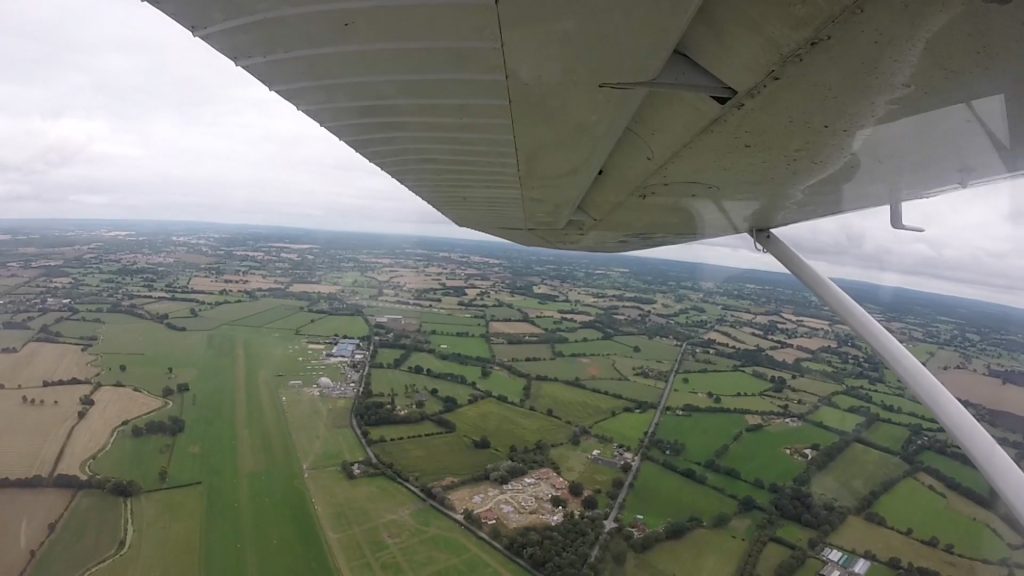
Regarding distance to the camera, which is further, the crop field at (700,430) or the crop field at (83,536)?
the crop field at (700,430)

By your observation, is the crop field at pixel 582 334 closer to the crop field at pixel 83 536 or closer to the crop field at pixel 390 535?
the crop field at pixel 390 535

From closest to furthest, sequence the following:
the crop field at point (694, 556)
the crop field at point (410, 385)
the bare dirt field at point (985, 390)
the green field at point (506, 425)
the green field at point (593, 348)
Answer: the bare dirt field at point (985, 390) < the crop field at point (694, 556) < the green field at point (506, 425) < the crop field at point (410, 385) < the green field at point (593, 348)

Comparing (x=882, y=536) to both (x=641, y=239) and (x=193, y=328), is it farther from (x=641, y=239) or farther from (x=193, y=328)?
(x=193, y=328)

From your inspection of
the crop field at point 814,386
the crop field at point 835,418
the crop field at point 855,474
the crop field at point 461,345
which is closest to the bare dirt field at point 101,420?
the crop field at point 461,345

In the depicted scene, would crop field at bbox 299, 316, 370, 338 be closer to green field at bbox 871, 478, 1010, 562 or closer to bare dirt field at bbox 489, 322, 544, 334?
bare dirt field at bbox 489, 322, 544, 334

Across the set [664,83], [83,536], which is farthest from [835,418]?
[83,536]

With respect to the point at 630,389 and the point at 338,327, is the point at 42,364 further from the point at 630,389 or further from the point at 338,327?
the point at 630,389
